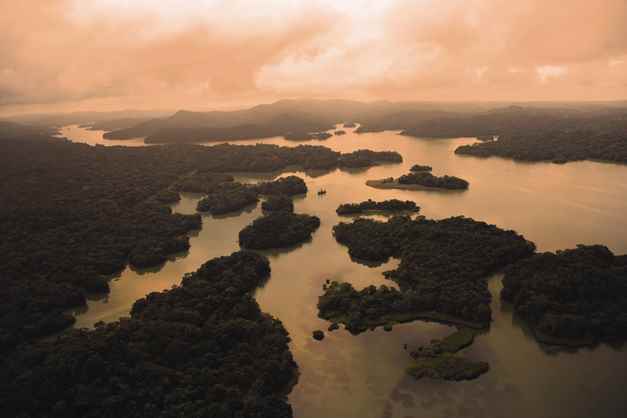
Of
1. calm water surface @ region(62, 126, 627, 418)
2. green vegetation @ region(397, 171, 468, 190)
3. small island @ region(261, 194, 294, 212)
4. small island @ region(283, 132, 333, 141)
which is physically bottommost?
calm water surface @ region(62, 126, 627, 418)

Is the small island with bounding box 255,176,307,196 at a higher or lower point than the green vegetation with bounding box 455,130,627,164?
lower

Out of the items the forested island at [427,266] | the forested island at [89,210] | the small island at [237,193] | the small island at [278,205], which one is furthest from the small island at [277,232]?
the small island at [237,193]

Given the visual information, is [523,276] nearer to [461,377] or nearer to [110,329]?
[461,377]

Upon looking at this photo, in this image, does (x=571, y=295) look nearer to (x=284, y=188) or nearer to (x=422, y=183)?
(x=422, y=183)

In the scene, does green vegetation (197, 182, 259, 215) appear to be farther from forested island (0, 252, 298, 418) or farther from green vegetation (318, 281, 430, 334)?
green vegetation (318, 281, 430, 334)

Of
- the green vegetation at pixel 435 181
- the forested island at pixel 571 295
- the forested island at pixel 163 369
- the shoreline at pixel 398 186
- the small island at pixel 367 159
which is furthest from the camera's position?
the small island at pixel 367 159

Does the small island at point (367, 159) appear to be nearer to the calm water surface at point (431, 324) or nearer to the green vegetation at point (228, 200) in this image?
the calm water surface at point (431, 324)

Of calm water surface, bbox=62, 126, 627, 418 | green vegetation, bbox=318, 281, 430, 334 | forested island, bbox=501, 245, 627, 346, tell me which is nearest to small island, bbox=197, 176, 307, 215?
calm water surface, bbox=62, 126, 627, 418
